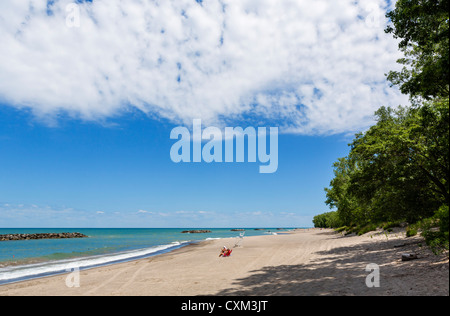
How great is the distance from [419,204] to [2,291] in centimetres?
2386

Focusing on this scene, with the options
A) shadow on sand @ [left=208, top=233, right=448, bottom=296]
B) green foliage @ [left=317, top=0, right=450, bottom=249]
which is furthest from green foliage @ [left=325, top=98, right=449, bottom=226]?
shadow on sand @ [left=208, top=233, right=448, bottom=296]

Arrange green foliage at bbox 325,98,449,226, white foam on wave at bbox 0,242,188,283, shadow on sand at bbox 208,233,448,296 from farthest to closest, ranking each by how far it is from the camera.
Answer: white foam on wave at bbox 0,242,188,283 < green foliage at bbox 325,98,449,226 < shadow on sand at bbox 208,233,448,296

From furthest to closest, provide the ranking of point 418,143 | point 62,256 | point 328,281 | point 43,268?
point 62,256
point 43,268
point 418,143
point 328,281

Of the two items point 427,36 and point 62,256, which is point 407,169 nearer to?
point 427,36

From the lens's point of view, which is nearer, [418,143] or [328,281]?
[328,281]

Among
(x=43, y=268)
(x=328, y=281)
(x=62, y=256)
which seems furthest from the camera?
(x=62, y=256)

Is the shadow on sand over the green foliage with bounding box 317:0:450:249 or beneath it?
beneath

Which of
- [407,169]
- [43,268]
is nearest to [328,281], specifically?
[407,169]

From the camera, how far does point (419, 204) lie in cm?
1612

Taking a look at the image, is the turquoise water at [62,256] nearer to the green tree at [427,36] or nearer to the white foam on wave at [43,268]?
the white foam on wave at [43,268]

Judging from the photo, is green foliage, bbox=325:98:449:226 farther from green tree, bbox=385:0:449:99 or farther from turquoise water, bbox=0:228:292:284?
turquoise water, bbox=0:228:292:284

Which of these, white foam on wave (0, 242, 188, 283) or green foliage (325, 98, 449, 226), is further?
white foam on wave (0, 242, 188, 283)
